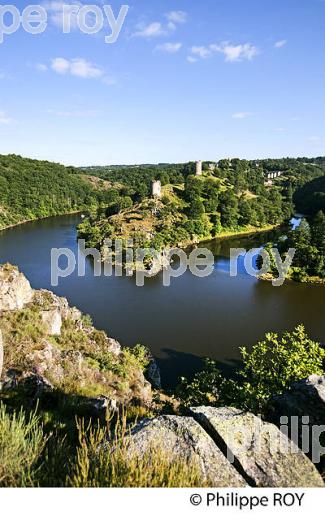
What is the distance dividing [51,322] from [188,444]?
1586 centimetres

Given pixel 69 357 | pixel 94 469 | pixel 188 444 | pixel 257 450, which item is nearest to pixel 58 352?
pixel 69 357

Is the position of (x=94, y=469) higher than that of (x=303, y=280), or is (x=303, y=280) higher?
(x=94, y=469)

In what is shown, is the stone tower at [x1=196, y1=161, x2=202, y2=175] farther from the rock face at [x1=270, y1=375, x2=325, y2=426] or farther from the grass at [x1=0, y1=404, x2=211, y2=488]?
the grass at [x1=0, y1=404, x2=211, y2=488]

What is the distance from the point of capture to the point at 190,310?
3528cm

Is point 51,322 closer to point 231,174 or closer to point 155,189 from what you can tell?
point 155,189

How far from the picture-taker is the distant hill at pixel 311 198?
9562 centimetres

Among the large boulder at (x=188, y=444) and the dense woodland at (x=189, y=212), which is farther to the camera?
the dense woodland at (x=189, y=212)

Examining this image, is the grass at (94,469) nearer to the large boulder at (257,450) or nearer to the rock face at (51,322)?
the large boulder at (257,450)

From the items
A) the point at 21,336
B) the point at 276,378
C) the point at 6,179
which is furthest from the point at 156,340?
the point at 6,179

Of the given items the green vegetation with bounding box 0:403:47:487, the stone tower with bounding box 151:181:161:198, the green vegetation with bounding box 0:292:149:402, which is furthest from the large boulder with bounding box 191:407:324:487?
the stone tower with bounding box 151:181:161:198

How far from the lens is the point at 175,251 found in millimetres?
64312

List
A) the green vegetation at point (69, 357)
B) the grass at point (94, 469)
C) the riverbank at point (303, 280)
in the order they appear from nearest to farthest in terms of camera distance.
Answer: the grass at point (94, 469) < the green vegetation at point (69, 357) < the riverbank at point (303, 280)

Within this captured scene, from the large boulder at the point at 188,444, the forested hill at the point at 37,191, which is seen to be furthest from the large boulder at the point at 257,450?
the forested hill at the point at 37,191
